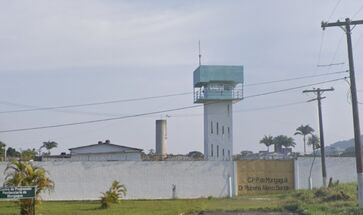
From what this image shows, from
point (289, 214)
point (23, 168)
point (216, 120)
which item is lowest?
point (289, 214)

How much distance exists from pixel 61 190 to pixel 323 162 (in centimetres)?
2073

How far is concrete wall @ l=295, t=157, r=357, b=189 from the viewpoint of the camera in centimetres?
5650

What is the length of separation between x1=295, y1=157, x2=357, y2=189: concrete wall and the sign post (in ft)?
112

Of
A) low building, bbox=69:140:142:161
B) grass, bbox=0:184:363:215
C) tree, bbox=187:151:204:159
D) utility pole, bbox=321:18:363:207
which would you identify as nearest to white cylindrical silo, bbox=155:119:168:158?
tree, bbox=187:151:204:159

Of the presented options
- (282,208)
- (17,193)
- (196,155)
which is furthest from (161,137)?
(17,193)

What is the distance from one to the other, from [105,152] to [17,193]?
43.5 m

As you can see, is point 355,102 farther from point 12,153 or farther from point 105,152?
point 12,153

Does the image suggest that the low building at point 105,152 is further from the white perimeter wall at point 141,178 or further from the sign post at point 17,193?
the sign post at point 17,193

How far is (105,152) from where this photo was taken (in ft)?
227

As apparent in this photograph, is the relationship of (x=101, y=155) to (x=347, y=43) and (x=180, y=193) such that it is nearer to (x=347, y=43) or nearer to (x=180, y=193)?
(x=180, y=193)

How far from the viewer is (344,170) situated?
189 ft

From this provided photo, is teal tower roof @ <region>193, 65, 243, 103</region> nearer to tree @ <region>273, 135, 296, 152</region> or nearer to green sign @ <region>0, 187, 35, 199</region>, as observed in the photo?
green sign @ <region>0, 187, 35, 199</region>

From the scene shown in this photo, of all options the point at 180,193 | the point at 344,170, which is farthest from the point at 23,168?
the point at 344,170

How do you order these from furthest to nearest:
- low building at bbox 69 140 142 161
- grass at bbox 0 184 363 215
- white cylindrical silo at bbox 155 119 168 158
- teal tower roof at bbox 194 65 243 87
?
white cylindrical silo at bbox 155 119 168 158 < low building at bbox 69 140 142 161 < teal tower roof at bbox 194 65 243 87 < grass at bbox 0 184 363 215
